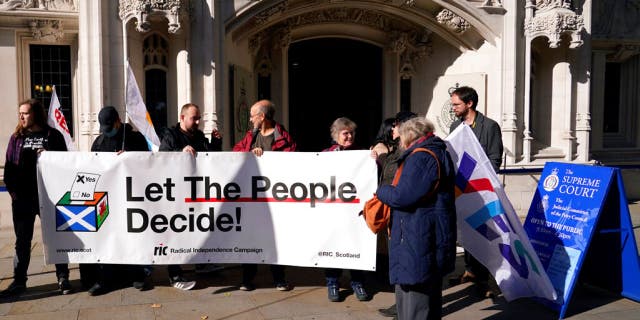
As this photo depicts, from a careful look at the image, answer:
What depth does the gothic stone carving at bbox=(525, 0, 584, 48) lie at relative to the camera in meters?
10.4

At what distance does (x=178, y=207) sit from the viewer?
5477 millimetres

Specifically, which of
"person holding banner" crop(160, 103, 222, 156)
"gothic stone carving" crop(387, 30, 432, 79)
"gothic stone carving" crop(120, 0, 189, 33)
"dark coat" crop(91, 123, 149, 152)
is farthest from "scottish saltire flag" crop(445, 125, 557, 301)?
"gothic stone carving" crop(387, 30, 432, 79)

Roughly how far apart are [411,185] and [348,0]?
744cm

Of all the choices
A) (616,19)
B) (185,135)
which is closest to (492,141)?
(185,135)

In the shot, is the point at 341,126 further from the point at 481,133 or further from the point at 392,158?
the point at 481,133

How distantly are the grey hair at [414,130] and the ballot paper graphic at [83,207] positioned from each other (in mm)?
3160

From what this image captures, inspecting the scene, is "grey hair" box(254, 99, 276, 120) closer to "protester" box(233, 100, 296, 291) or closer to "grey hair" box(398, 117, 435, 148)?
"protester" box(233, 100, 296, 291)

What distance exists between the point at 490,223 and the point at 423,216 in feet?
4.03

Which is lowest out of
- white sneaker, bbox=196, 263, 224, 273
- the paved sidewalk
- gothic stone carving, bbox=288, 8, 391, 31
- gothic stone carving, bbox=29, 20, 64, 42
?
the paved sidewalk

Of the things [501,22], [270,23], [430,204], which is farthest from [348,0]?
[430,204]

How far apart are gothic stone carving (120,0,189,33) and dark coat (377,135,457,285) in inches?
231

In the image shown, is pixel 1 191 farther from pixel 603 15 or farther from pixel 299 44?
pixel 603 15

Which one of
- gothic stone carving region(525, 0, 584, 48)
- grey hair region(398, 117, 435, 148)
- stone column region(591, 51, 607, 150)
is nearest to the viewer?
grey hair region(398, 117, 435, 148)

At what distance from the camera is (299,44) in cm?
1258
